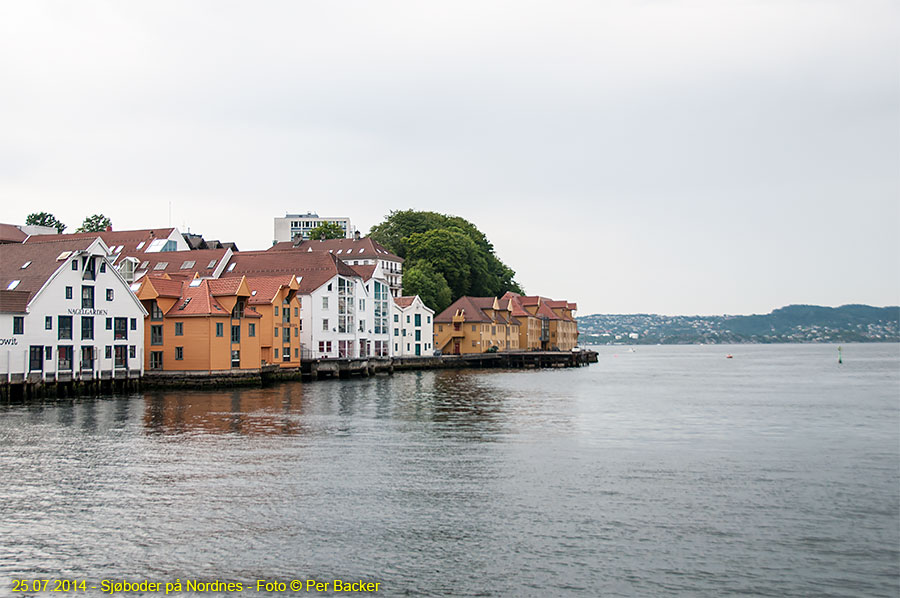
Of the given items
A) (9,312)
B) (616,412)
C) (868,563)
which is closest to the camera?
(868,563)

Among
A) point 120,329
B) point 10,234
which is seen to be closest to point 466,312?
point 10,234

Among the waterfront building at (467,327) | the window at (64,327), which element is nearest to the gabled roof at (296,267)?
the window at (64,327)

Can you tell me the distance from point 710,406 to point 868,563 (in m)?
38.6

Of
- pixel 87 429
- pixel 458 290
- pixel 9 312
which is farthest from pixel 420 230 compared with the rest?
pixel 87 429

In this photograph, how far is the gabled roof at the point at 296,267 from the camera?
95.2m

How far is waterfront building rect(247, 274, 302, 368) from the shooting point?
79.9 m

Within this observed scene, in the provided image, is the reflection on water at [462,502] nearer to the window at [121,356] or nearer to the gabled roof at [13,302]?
the gabled roof at [13,302]

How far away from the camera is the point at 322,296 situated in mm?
94438

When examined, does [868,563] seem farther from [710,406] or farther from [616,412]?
[710,406]

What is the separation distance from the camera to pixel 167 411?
4894 cm

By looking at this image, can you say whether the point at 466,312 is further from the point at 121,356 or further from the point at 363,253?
the point at 121,356

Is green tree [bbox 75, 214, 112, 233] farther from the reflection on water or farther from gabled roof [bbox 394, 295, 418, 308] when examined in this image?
the reflection on water

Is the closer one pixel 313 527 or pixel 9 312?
pixel 313 527

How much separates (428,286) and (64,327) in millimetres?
78733
